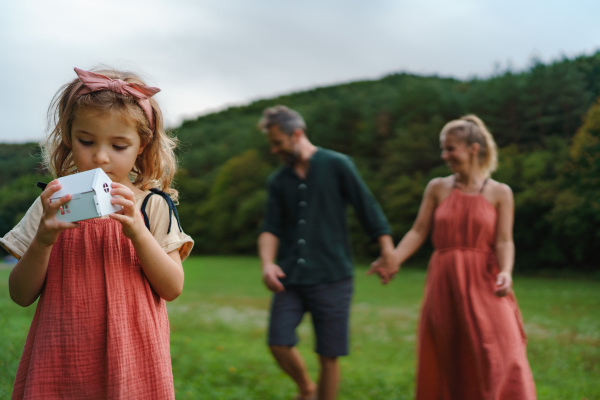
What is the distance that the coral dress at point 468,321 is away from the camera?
389 cm

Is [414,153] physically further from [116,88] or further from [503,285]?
[116,88]

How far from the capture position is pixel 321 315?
14.7ft

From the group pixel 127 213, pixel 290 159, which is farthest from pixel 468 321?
pixel 127 213

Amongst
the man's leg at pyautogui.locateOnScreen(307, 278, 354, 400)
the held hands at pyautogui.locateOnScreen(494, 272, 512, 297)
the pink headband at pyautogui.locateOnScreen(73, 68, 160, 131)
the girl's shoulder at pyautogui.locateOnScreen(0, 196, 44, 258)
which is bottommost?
the man's leg at pyautogui.locateOnScreen(307, 278, 354, 400)

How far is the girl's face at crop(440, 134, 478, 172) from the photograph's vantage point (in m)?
4.29

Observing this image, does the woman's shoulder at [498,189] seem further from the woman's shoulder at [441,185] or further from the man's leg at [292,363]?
the man's leg at [292,363]

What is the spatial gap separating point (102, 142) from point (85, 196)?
0.28 metres

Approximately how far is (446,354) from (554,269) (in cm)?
1563

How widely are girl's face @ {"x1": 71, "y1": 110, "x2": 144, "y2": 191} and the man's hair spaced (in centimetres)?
261

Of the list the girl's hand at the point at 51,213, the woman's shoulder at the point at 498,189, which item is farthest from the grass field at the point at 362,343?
the woman's shoulder at the point at 498,189

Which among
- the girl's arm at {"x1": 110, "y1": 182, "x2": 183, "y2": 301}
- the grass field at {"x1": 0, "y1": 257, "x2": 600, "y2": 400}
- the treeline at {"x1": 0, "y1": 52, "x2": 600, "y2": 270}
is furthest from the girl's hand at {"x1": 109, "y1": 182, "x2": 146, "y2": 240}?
the grass field at {"x1": 0, "y1": 257, "x2": 600, "y2": 400}

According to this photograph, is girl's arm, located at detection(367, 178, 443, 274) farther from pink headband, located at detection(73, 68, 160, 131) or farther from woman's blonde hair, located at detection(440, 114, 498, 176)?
pink headband, located at detection(73, 68, 160, 131)

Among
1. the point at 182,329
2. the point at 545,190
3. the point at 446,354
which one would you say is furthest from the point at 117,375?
the point at 545,190

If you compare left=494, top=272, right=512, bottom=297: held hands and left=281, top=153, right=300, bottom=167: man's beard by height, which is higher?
left=281, top=153, right=300, bottom=167: man's beard
